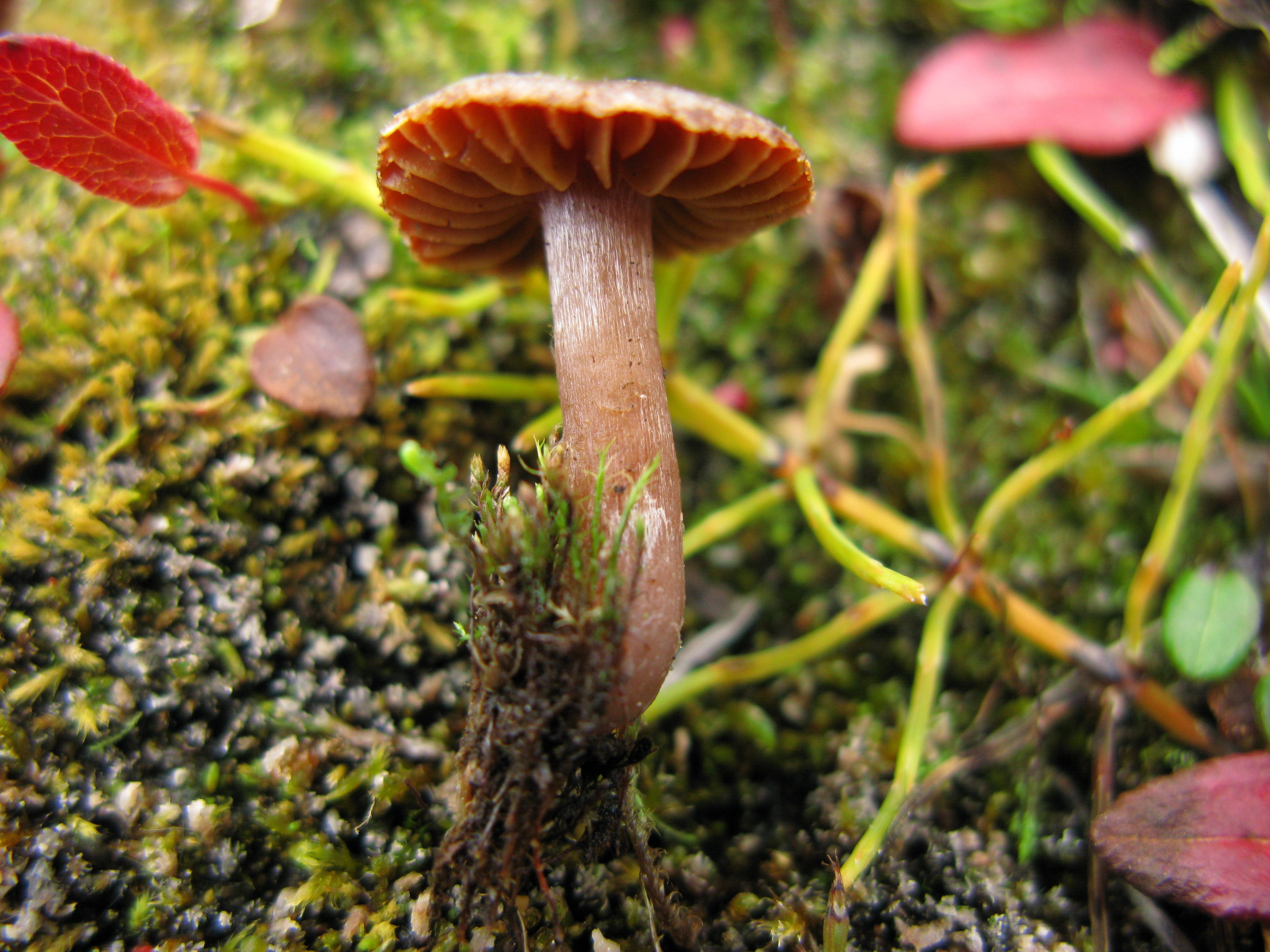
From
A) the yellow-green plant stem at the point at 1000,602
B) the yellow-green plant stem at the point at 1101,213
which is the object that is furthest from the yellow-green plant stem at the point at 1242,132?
the yellow-green plant stem at the point at 1000,602

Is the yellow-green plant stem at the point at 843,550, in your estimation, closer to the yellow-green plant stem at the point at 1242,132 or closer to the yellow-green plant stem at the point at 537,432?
the yellow-green plant stem at the point at 537,432

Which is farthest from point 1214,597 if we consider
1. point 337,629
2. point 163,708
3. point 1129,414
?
point 163,708

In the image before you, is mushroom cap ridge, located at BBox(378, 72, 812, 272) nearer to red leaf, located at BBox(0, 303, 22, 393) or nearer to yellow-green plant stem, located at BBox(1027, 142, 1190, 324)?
red leaf, located at BBox(0, 303, 22, 393)

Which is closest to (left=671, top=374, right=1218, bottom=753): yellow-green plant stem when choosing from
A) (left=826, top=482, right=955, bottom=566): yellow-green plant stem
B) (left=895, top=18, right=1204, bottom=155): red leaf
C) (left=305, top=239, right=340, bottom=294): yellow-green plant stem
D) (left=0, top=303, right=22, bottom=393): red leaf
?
(left=826, top=482, right=955, bottom=566): yellow-green plant stem

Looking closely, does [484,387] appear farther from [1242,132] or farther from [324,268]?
[1242,132]

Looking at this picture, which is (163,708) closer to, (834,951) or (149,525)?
(149,525)

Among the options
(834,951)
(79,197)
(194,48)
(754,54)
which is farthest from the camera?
(754,54)

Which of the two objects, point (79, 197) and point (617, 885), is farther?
point (79, 197)

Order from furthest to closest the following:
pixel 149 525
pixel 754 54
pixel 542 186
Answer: pixel 754 54 < pixel 149 525 < pixel 542 186
